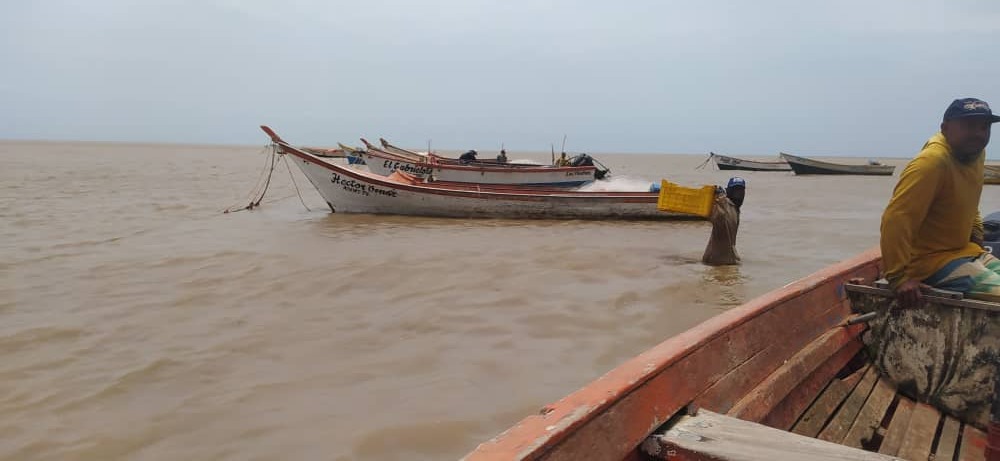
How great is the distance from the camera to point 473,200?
1224cm

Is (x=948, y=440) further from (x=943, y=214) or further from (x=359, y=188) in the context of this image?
(x=359, y=188)

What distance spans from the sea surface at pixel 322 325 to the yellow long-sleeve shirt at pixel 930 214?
6.33 feet

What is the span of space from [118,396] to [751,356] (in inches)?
142

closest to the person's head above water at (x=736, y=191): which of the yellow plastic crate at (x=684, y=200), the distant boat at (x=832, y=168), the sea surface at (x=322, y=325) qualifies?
the yellow plastic crate at (x=684, y=200)

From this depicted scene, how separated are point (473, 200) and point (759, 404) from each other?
1006 centimetres

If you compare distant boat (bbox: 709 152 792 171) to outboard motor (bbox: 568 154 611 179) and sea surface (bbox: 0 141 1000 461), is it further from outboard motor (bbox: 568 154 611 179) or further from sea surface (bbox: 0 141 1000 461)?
sea surface (bbox: 0 141 1000 461)

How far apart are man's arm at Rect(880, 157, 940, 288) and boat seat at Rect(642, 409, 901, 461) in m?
1.26

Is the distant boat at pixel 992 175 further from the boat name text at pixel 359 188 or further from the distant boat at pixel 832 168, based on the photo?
the boat name text at pixel 359 188

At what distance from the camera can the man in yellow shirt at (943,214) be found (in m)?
2.61

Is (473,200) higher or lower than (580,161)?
lower

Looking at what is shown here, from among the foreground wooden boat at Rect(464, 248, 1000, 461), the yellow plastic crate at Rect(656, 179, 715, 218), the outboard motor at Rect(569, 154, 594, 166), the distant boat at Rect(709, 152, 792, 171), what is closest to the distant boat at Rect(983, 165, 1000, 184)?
the distant boat at Rect(709, 152, 792, 171)

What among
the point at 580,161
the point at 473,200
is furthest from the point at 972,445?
the point at 580,161

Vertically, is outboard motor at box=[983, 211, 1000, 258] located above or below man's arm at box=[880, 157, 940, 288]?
below

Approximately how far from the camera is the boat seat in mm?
1644
